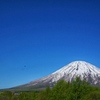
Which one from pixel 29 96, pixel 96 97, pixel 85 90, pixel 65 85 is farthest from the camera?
pixel 29 96

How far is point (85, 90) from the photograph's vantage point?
2603 inches

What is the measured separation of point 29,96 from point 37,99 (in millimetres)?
8699

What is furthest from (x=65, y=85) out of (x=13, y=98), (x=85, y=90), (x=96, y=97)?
(x=13, y=98)

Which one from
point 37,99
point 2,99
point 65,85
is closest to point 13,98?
point 2,99

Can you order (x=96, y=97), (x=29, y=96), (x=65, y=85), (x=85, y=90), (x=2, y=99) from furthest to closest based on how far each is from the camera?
1. (x=2, y=99)
2. (x=29, y=96)
3. (x=65, y=85)
4. (x=85, y=90)
5. (x=96, y=97)

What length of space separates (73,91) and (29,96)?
69.0 ft

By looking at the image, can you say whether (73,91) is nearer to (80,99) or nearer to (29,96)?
(80,99)

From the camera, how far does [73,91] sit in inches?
2544

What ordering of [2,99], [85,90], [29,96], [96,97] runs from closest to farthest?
[96,97], [85,90], [29,96], [2,99]

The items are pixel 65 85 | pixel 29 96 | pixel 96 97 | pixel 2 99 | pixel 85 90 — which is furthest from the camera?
pixel 2 99

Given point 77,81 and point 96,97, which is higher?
point 77,81

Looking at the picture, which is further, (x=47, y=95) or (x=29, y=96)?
(x=29, y=96)

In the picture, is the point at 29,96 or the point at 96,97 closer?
the point at 96,97

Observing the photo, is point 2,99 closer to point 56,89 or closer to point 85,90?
point 56,89
